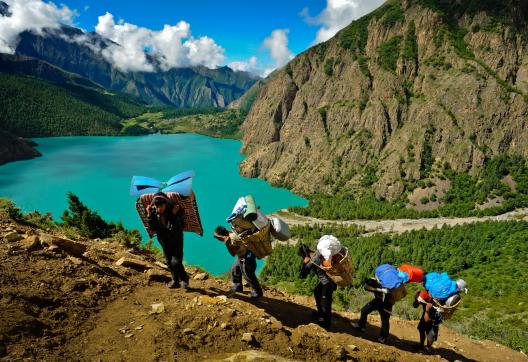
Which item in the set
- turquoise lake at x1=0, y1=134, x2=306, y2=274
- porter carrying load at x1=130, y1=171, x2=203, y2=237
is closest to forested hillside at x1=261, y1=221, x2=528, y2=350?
turquoise lake at x1=0, y1=134, x2=306, y2=274

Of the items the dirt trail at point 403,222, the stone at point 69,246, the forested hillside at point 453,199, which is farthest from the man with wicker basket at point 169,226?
the forested hillside at point 453,199

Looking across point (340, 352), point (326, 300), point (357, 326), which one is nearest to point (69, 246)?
point (326, 300)

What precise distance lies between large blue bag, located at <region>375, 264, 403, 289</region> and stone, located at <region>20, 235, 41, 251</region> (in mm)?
8406

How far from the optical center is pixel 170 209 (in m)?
8.18

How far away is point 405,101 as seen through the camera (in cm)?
13625

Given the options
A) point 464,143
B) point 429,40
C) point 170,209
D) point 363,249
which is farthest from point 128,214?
point 429,40

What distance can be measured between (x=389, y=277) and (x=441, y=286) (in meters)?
1.25

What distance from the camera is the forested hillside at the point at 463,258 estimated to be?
43.5m

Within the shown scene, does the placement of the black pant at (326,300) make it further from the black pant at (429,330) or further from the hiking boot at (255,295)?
the black pant at (429,330)

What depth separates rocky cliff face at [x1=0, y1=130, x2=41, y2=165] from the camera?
15366cm

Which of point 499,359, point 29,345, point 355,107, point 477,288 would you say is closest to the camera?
point 29,345

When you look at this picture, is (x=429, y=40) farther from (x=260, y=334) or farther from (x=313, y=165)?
(x=260, y=334)

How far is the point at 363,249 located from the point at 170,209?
222ft

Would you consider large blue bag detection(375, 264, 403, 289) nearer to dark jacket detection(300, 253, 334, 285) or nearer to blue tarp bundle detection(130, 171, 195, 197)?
dark jacket detection(300, 253, 334, 285)
